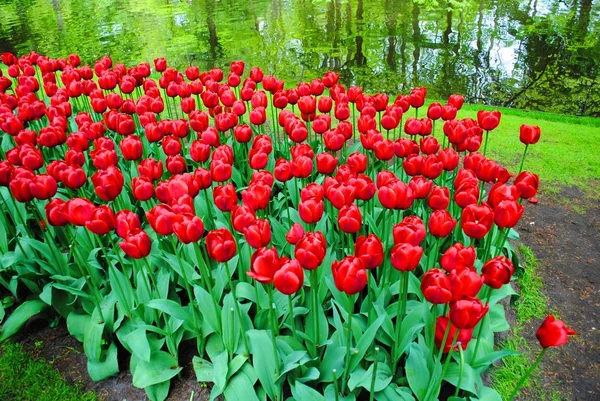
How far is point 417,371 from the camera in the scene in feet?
8.94

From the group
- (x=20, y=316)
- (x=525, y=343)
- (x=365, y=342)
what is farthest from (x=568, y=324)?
(x=20, y=316)

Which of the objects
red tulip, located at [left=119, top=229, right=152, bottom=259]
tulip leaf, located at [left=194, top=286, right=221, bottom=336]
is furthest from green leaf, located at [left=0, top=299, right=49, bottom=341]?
red tulip, located at [left=119, top=229, right=152, bottom=259]

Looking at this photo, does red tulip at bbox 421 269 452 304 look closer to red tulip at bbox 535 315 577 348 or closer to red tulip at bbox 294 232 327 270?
red tulip at bbox 535 315 577 348

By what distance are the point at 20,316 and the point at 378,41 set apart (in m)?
13.3

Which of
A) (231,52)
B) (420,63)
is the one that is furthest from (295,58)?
(420,63)

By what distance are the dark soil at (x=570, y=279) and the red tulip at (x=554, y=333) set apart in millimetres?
1266

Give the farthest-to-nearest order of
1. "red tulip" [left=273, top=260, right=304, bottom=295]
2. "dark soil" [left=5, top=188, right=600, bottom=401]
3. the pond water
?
the pond water, "dark soil" [left=5, top=188, right=600, bottom=401], "red tulip" [left=273, top=260, right=304, bottom=295]

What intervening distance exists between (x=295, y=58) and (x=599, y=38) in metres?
8.94

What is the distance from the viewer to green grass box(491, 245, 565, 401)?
306 cm

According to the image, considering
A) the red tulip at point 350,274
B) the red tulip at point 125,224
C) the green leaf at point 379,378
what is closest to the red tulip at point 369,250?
the red tulip at point 350,274

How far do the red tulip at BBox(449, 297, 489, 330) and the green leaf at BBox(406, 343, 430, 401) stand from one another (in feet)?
2.43

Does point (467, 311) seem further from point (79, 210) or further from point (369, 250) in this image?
point (79, 210)

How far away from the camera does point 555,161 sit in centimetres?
632

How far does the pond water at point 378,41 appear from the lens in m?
11.2
